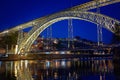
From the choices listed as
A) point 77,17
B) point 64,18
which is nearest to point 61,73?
point 77,17

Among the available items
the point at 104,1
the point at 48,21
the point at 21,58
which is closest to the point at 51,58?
the point at 21,58

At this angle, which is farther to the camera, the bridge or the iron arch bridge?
the bridge

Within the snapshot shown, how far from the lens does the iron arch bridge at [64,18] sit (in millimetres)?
57656

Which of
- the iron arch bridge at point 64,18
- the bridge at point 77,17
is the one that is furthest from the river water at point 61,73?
the bridge at point 77,17

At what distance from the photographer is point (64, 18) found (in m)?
72.6

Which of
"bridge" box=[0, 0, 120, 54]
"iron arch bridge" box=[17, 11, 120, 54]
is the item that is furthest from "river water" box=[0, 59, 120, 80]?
"bridge" box=[0, 0, 120, 54]

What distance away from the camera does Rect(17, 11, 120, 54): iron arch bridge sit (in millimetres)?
57656

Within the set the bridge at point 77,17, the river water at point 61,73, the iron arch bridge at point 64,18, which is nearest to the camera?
the river water at point 61,73

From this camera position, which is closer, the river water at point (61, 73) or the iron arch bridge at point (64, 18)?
the river water at point (61, 73)

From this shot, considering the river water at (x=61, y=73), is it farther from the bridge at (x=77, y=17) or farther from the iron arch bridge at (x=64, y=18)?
the bridge at (x=77, y=17)

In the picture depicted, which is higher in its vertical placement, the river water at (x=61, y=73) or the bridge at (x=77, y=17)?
the bridge at (x=77, y=17)

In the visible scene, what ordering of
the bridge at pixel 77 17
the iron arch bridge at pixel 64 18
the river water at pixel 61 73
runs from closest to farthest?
the river water at pixel 61 73 < the iron arch bridge at pixel 64 18 < the bridge at pixel 77 17

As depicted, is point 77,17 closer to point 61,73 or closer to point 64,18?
point 64,18

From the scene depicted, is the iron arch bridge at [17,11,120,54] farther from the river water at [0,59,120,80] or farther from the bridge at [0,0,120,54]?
the river water at [0,59,120,80]
